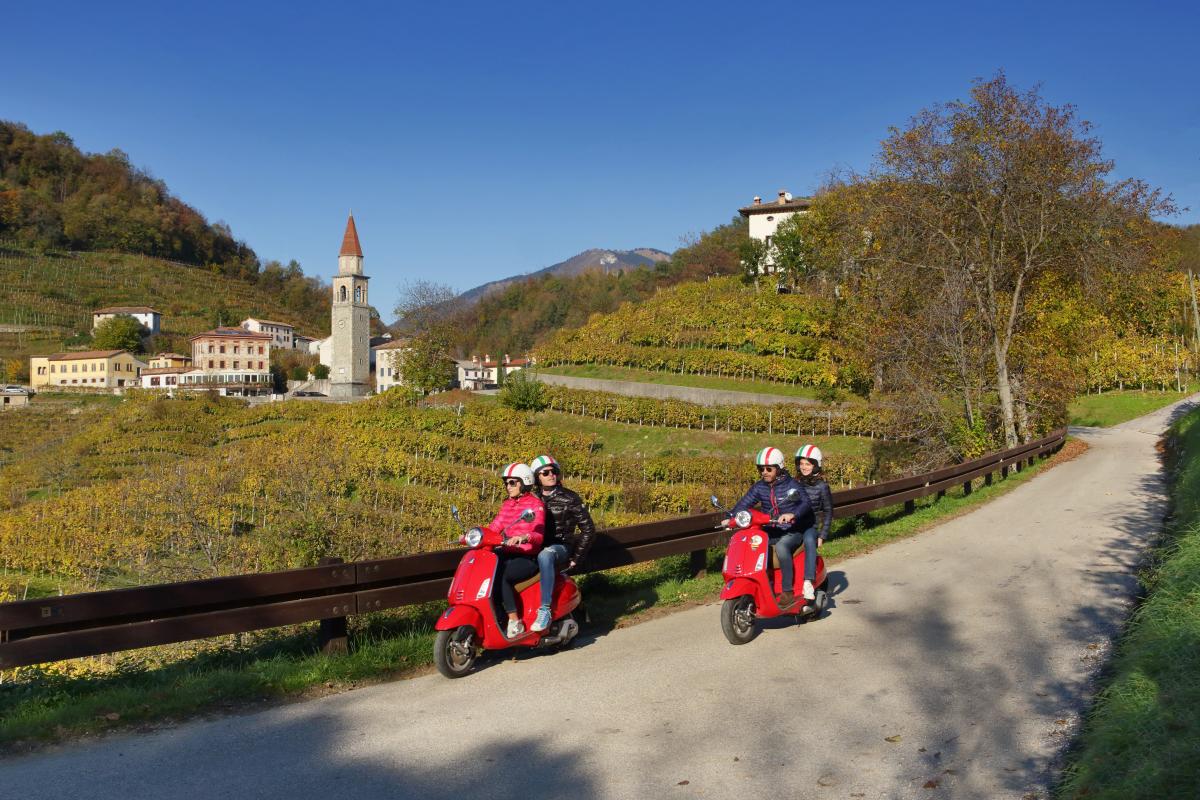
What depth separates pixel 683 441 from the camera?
123 feet

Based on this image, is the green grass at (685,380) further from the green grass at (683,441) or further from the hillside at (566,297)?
the hillside at (566,297)

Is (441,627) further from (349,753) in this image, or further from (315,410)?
(315,410)

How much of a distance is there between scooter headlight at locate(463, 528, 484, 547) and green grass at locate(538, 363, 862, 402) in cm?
3576

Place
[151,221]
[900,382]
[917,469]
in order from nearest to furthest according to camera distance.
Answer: [917,469]
[900,382]
[151,221]

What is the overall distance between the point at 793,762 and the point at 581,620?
363cm

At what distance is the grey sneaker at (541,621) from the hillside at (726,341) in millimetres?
34956

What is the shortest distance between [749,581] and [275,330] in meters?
127

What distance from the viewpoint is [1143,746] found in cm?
409

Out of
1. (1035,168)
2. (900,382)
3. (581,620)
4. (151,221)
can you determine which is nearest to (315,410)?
(900,382)

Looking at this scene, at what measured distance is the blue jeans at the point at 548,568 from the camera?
6.88 metres

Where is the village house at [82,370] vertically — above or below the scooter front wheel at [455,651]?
above

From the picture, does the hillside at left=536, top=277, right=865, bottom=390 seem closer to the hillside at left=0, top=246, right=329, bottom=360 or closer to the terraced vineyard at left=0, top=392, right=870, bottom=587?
the terraced vineyard at left=0, top=392, right=870, bottom=587

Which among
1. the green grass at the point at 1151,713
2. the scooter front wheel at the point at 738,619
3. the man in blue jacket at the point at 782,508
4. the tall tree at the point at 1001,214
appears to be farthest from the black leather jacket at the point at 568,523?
the tall tree at the point at 1001,214

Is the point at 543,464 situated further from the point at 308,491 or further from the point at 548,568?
the point at 308,491
